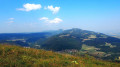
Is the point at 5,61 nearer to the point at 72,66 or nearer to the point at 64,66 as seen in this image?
the point at 64,66

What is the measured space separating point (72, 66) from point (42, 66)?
2.25 meters

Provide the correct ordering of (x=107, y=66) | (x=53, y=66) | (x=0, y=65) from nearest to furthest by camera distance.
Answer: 1. (x=0, y=65)
2. (x=53, y=66)
3. (x=107, y=66)

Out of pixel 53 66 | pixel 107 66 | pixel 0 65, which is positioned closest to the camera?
pixel 0 65

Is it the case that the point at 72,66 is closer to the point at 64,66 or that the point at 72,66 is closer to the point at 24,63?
the point at 64,66

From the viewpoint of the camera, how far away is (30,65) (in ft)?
23.3

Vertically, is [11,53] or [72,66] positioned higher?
[11,53]

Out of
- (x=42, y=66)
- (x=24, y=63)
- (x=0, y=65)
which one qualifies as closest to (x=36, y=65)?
(x=42, y=66)

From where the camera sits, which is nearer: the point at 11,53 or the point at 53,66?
the point at 53,66

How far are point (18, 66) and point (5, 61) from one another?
129 centimetres

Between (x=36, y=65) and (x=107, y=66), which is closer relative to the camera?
(x=36, y=65)

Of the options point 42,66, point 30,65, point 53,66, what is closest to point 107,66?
point 53,66

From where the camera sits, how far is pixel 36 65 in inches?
271

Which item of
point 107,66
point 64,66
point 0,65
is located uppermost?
point 0,65

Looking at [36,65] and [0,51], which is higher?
[0,51]
